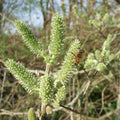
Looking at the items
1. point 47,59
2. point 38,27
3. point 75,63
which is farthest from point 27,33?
point 38,27

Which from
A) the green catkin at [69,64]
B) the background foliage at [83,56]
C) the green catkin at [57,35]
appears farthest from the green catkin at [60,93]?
the background foliage at [83,56]

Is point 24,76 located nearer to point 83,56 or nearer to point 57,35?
point 57,35

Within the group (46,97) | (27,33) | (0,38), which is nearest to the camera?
(46,97)

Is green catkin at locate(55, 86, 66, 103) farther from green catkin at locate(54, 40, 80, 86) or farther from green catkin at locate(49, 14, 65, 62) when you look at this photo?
green catkin at locate(49, 14, 65, 62)

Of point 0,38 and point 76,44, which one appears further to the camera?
point 0,38

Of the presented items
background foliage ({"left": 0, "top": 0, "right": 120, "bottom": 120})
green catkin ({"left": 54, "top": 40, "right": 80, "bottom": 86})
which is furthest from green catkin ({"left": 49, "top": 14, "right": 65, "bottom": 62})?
background foliage ({"left": 0, "top": 0, "right": 120, "bottom": 120})

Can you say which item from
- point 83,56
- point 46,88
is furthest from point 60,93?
point 83,56

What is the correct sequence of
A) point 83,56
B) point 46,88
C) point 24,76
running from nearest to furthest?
1. point 46,88
2. point 24,76
3. point 83,56

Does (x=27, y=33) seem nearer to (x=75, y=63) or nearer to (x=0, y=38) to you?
(x=75, y=63)

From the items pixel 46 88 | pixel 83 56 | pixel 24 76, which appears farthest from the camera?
pixel 83 56
